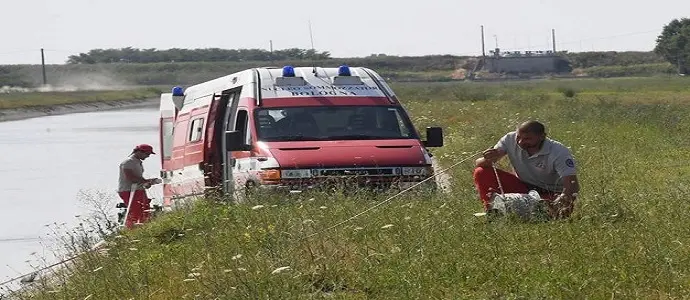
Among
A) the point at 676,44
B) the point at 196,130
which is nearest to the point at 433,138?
the point at 196,130

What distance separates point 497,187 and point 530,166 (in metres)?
0.35

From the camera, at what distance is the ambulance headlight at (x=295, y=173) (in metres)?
16.2

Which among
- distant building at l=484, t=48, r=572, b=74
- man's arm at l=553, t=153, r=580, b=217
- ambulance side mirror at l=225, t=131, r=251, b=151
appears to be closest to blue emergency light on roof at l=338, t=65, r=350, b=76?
ambulance side mirror at l=225, t=131, r=251, b=151

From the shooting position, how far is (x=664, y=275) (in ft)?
28.8

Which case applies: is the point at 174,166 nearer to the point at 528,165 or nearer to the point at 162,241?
the point at 162,241

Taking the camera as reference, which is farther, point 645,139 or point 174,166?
point 645,139

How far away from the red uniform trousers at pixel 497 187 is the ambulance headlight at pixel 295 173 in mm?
3719

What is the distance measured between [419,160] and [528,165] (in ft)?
13.0

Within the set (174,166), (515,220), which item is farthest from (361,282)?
(174,166)

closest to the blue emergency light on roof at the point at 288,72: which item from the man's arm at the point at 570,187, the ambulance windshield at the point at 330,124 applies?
the ambulance windshield at the point at 330,124

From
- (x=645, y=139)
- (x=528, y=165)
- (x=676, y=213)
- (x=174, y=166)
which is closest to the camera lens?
(x=676, y=213)

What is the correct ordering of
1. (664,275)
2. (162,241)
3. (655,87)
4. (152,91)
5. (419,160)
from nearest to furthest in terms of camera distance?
1. (664,275)
2. (162,241)
3. (419,160)
4. (655,87)
5. (152,91)

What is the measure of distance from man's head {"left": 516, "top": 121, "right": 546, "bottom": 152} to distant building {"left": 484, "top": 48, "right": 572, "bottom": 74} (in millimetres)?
149734

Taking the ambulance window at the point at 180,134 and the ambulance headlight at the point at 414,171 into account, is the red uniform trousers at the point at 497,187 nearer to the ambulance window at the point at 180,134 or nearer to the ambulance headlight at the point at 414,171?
the ambulance headlight at the point at 414,171
